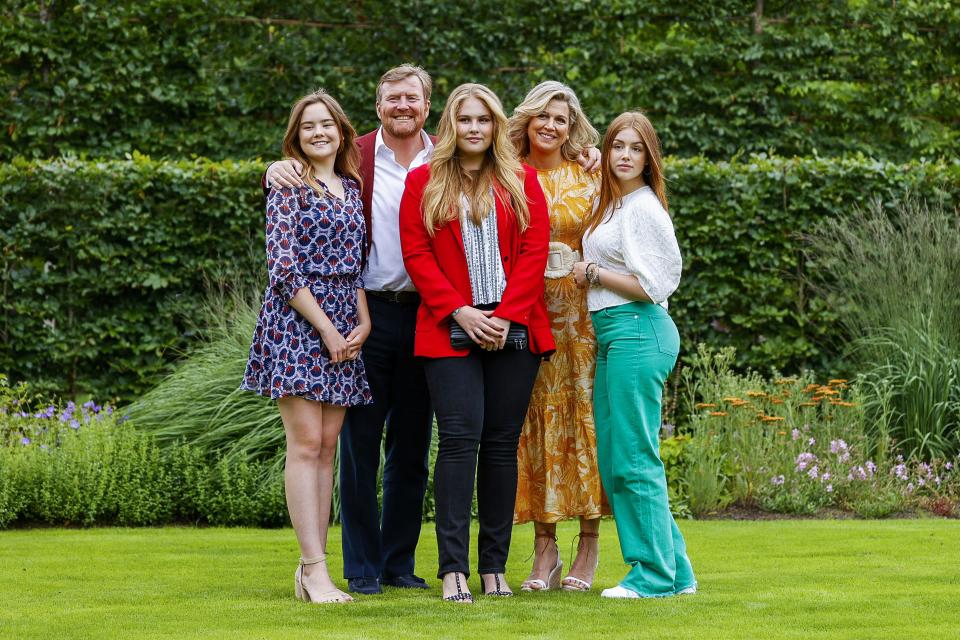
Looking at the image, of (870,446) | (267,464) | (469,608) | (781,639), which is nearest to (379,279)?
(469,608)

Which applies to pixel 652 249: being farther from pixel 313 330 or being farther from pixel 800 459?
pixel 800 459

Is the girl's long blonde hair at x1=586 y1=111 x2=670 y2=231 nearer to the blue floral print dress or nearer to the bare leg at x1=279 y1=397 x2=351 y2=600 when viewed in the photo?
the blue floral print dress

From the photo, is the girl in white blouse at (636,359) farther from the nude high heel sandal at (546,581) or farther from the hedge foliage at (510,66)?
the hedge foliage at (510,66)

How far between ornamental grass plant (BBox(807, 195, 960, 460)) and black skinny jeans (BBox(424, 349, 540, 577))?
13.2ft

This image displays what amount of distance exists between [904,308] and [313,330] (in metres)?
5.00

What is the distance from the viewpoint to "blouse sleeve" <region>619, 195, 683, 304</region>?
4.19m

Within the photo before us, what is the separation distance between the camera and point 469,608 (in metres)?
3.96

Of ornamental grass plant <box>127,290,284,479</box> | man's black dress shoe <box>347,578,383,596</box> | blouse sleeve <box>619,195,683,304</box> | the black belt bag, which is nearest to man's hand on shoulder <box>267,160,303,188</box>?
the black belt bag

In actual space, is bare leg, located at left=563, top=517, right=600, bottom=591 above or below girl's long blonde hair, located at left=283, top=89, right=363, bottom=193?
below

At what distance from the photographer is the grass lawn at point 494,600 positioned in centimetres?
366

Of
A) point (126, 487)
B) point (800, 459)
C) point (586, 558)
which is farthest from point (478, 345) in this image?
point (800, 459)

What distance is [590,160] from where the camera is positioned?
4586 millimetres

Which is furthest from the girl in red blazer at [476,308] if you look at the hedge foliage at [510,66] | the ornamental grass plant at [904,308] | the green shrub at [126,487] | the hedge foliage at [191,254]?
the hedge foliage at [510,66]

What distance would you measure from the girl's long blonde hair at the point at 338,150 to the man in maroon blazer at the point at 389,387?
68 millimetres
